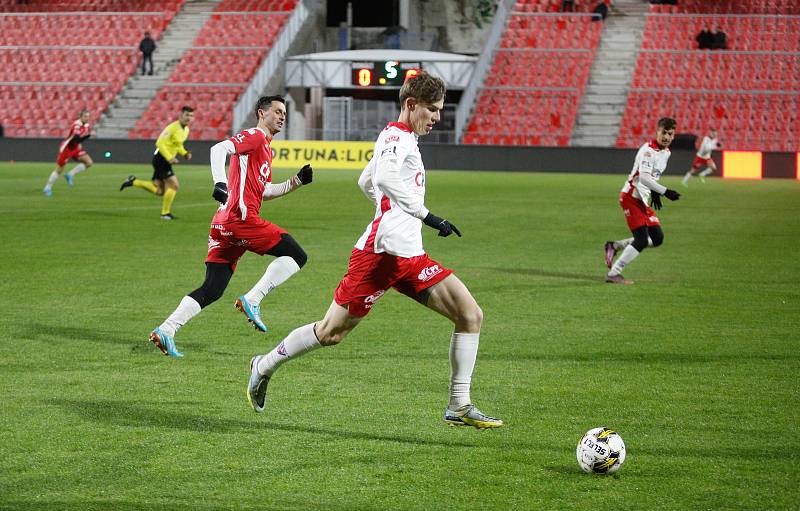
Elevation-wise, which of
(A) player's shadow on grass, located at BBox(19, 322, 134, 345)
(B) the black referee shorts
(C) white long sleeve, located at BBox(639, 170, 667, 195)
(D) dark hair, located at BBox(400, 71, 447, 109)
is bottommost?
(B) the black referee shorts

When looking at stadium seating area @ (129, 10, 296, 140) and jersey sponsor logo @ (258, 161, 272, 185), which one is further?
stadium seating area @ (129, 10, 296, 140)

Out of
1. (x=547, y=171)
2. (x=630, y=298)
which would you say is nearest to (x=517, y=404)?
(x=630, y=298)

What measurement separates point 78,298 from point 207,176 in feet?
85.8

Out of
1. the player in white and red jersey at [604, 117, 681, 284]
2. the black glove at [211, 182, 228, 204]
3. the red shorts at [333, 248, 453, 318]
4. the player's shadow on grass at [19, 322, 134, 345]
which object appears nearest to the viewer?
the red shorts at [333, 248, 453, 318]

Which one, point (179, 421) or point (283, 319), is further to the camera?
point (283, 319)

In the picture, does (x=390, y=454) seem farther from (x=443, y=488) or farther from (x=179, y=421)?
(x=179, y=421)

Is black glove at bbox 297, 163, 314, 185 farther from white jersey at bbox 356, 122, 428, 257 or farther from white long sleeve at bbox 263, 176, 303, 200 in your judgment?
white jersey at bbox 356, 122, 428, 257

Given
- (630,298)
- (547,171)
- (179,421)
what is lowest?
(547,171)

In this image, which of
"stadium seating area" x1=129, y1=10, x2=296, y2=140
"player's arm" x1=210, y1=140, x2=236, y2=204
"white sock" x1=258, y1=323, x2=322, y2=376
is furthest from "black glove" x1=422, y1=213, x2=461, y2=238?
"stadium seating area" x1=129, y1=10, x2=296, y2=140

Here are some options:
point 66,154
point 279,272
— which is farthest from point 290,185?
point 66,154

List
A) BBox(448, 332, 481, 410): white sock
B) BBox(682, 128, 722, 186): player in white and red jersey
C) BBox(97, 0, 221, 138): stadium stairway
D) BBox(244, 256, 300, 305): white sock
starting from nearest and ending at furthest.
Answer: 1. BBox(448, 332, 481, 410): white sock
2. BBox(244, 256, 300, 305): white sock
3. BBox(682, 128, 722, 186): player in white and red jersey
4. BBox(97, 0, 221, 138): stadium stairway

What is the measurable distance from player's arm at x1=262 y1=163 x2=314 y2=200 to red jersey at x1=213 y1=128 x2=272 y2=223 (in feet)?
0.33

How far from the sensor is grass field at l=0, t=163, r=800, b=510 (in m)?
5.73

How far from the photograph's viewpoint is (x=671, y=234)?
21.3 m
